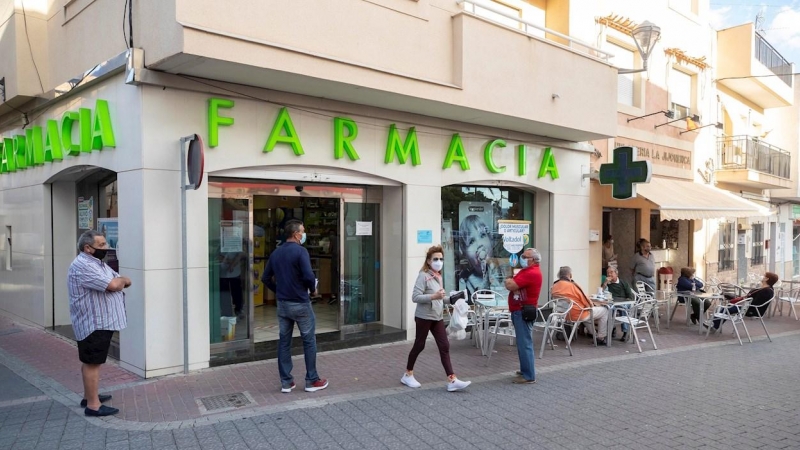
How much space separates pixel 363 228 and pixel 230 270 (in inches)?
93.0

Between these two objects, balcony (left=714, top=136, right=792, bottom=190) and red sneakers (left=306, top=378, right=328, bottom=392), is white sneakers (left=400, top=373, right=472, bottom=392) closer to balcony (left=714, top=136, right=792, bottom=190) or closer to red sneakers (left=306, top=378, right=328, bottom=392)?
red sneakers (left=306, top=378, right=328, bottom=392)

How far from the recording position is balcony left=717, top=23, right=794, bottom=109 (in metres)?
16.9

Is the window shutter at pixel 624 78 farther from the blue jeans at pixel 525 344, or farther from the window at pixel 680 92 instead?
the blue jeans at pixel 525 344

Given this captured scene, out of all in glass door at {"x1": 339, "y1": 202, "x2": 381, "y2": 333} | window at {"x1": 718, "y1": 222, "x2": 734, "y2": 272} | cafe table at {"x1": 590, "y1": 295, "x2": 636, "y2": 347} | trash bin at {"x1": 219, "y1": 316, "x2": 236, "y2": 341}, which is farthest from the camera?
window at {"x1": 718, "y1": 222, "x2": 734, "y2": 272}

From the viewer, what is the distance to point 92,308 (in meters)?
5.25

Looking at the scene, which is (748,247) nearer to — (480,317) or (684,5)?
(684,5)

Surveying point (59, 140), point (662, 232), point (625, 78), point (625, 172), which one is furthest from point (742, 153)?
point (59, 140)

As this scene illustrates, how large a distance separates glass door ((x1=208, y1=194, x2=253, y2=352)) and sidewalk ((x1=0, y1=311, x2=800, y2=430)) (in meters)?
0.72

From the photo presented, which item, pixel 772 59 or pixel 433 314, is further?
pixel 772 59

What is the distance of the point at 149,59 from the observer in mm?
6391

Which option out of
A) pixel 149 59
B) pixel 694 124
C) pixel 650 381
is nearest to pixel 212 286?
pixel 149 59

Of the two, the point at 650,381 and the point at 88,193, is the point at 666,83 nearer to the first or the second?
the point at 650,381

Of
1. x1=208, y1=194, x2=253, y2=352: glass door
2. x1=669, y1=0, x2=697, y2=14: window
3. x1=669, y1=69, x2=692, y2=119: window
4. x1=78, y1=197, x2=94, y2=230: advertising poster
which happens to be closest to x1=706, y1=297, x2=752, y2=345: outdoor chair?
x1=669, y1=69, x2=692, y2=119: window

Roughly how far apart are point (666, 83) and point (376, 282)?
9.97 m
